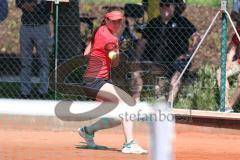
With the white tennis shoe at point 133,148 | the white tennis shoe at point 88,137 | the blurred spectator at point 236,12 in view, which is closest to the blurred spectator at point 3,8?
the blurred spectator at point 236,12

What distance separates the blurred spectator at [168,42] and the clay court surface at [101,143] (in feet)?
3.69

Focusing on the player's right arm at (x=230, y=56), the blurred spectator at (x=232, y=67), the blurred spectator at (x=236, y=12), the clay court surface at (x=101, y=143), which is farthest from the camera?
the blurred spectator at (x=236, y=12)

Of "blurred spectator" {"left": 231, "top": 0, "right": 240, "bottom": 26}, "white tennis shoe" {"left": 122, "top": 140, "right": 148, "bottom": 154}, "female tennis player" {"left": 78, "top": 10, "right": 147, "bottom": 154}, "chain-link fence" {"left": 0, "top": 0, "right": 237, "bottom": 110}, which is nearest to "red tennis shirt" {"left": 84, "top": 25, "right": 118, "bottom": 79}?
"female tennis player" {"left": 78, "top": 10, "right": 147, "bottom": 154}

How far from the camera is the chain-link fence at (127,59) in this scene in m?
12.2

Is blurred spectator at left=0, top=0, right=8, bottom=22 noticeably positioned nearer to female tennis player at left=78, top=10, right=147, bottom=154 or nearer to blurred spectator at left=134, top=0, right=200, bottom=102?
blurred spectator at left=134, top=0, right=200, bottom=102

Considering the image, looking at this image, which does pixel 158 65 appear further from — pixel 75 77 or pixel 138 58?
pixel 75 77

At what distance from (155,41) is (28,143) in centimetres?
307

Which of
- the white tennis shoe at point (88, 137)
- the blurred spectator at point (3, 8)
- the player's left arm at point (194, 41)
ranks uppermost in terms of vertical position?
the blurred spectator at point (3, 8)

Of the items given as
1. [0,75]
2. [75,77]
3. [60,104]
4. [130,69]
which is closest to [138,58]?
[130,69]

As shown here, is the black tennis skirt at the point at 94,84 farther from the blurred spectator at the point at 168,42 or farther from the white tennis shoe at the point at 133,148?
the blurred spectator at the point at 168,42

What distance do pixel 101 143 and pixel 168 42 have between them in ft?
8.06

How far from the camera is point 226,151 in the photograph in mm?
9969

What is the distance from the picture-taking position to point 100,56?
30.9 feet

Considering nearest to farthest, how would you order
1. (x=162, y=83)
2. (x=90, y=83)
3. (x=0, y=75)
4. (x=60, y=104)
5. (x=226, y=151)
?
(x=60, y=104) < (x=90, y=83) < (x=226, y=151) < (x=162, y=83) < (x=0, y=75)
